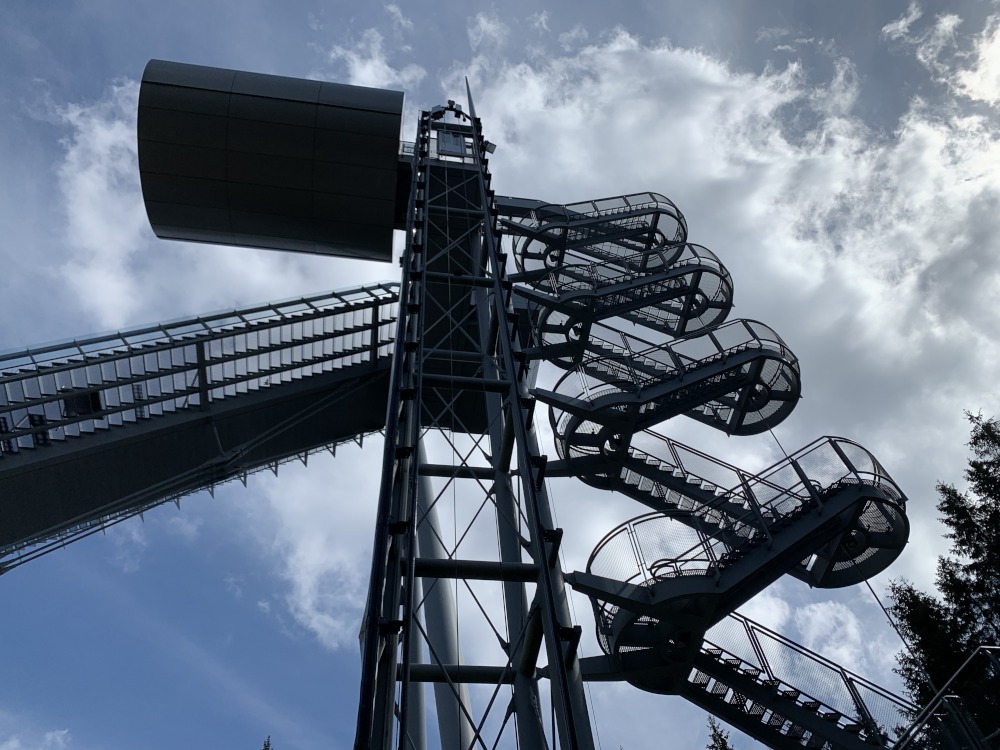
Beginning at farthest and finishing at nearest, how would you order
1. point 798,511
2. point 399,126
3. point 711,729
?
point 711,729 → point 399,126 → point 798,511

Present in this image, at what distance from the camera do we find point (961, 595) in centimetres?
2419

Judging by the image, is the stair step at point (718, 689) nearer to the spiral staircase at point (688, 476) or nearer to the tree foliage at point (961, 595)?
the spiral staircase at point (688, 476)

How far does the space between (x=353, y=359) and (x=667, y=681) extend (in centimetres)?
1551

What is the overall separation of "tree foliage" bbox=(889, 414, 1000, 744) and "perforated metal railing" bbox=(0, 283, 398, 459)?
18790 mm

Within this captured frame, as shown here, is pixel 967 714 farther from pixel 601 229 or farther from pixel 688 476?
pixel 601 229

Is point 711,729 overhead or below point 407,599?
overhead

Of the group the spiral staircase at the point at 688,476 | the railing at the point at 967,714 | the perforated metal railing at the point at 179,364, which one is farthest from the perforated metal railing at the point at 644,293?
the railing at the point at 967,714

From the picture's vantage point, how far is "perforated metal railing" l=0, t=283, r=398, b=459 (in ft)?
68.1

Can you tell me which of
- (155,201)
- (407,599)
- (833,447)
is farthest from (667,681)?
(155,201)

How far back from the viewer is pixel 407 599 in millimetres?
8547

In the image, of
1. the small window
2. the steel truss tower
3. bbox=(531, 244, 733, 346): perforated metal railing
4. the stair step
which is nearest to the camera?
the steel truss tower

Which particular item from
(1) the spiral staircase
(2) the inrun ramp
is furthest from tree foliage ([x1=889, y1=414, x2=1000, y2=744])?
(2) the inrun ramp

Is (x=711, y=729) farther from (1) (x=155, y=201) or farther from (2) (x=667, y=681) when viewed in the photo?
(1) (x=155, y=201)

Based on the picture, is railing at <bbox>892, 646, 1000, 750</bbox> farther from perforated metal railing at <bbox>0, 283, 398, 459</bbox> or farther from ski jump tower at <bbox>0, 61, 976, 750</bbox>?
perforated metal railing at <bbox>0, 283, 398, 459</bbox>
